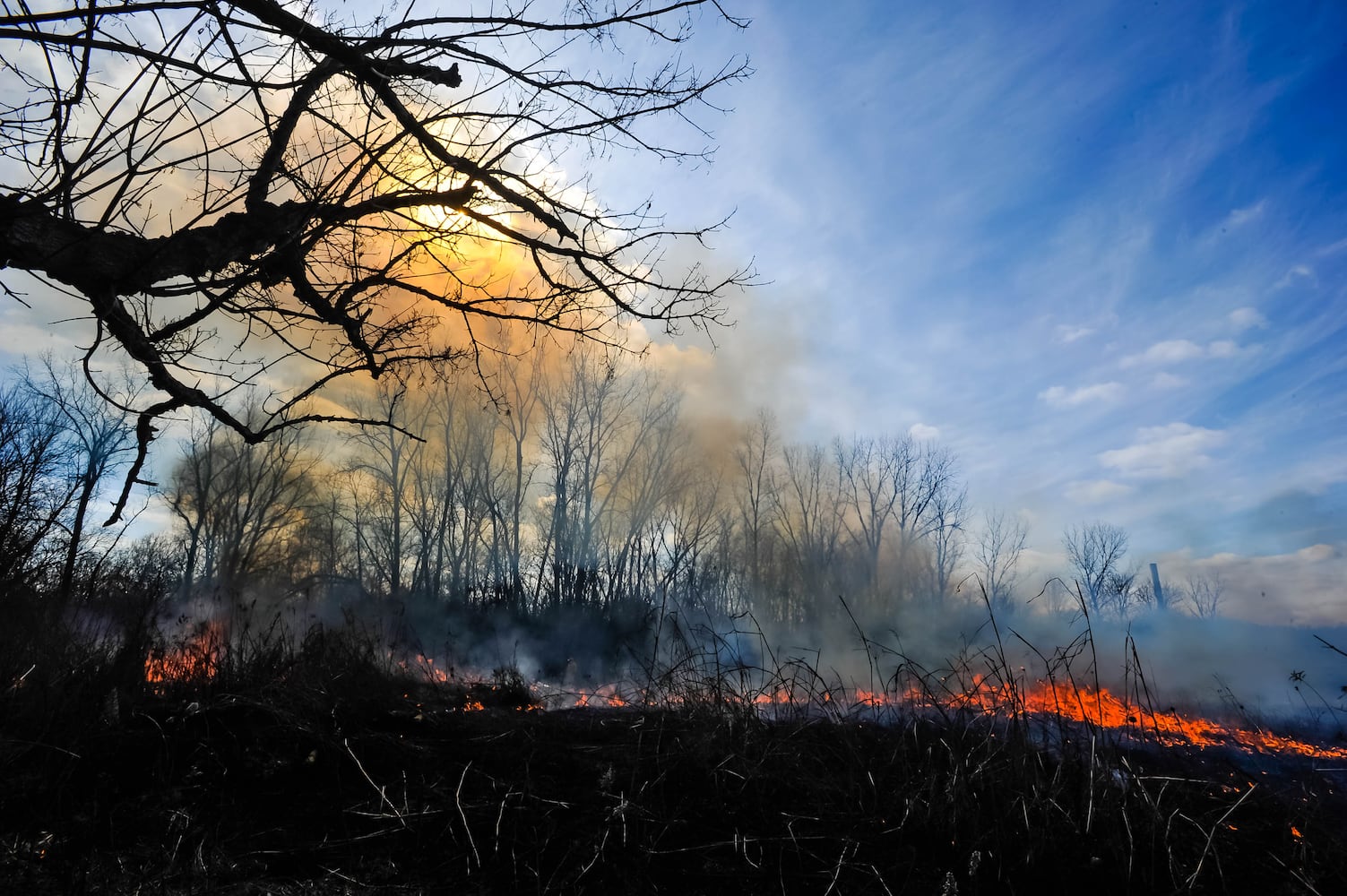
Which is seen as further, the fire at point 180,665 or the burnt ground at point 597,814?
the fire at point 180,665

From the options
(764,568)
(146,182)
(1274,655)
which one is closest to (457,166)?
(146,182)

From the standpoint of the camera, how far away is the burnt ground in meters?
2.03

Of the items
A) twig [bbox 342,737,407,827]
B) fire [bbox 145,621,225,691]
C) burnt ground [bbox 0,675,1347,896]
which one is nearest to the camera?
burnt ground [bbox 0,675,1347,896]

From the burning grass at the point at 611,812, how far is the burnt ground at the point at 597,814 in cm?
1

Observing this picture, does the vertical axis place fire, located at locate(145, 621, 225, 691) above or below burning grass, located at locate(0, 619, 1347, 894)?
above

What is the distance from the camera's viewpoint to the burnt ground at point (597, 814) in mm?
2025

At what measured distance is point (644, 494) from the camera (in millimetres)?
31438

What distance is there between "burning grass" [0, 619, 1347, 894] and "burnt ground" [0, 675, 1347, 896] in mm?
10

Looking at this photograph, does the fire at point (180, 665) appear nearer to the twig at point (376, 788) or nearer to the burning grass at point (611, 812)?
the burning grass at point (611, 812)

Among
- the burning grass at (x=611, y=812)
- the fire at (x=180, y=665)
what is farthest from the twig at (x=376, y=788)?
the fire at (x=180, y=665)

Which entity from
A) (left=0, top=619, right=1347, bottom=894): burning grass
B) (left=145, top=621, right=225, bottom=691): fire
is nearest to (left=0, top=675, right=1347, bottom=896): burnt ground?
(left=0, top=619, right=1347, bottom=894): burning grass

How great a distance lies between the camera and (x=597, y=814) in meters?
2.43

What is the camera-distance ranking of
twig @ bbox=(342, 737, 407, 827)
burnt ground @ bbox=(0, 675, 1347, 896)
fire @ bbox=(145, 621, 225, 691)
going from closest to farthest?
1. burnt ground @ bbox=(0, 675, 1347, 896)
2. twig @ bbox=(342, 737, 407, 827)
3. fire @ bbox=(145, 621, 225, 691)

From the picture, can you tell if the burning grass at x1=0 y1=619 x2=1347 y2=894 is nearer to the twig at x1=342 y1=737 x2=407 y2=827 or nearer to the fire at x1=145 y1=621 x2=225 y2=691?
the twig at x1=342 y1=737 x2=407 y2=827
